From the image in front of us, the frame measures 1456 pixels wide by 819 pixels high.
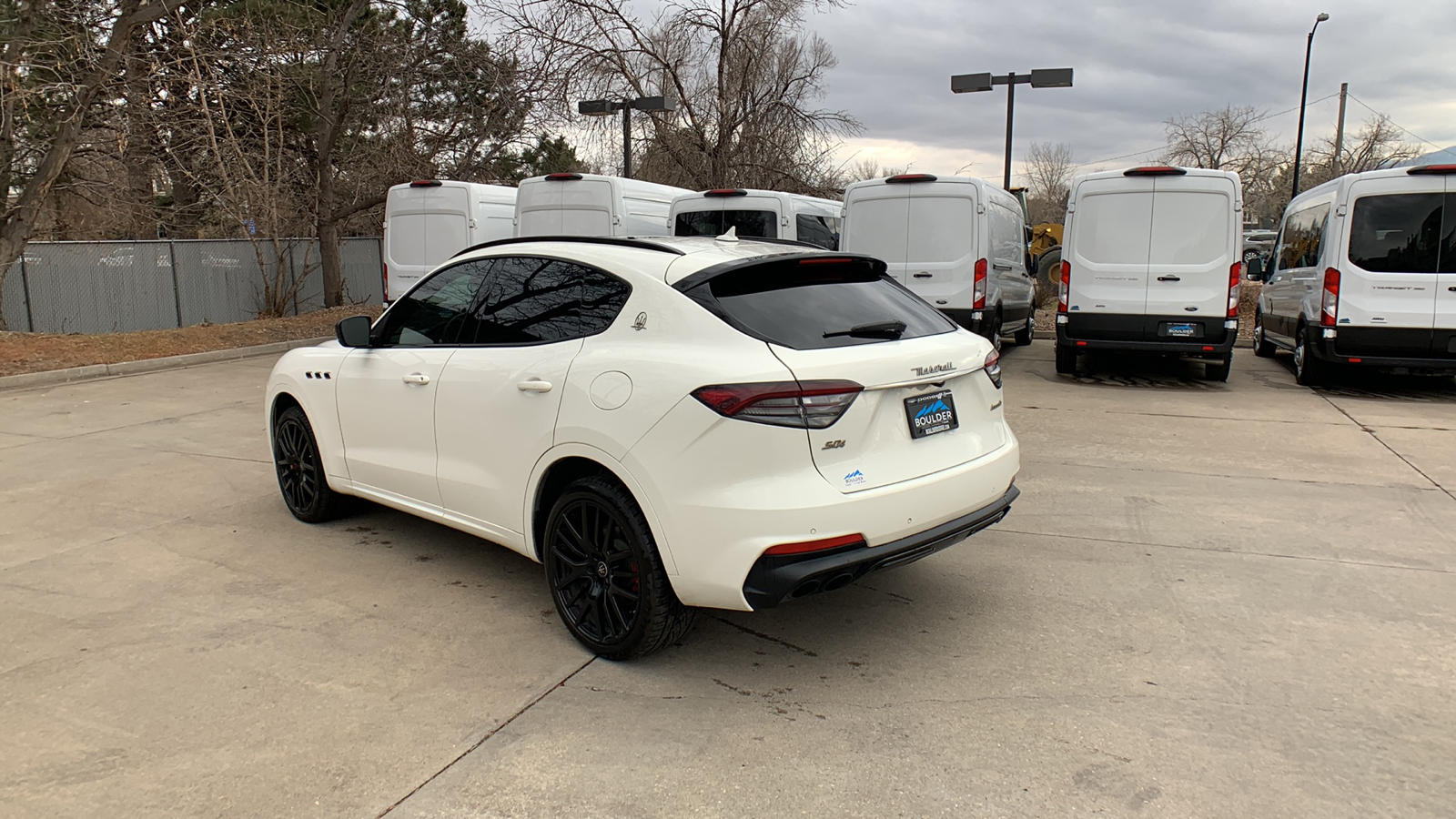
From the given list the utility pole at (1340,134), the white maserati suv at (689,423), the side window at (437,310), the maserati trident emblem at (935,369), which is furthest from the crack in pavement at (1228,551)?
the utility pole at (1340,134)

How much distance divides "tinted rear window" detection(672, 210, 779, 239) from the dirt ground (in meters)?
4.79

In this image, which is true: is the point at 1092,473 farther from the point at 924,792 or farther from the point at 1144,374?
the point at 1144,374

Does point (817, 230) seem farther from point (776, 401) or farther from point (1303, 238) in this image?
point (776, 401)

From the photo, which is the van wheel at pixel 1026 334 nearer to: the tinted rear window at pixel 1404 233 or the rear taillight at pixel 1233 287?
the rear taillight at pixel 1233 287

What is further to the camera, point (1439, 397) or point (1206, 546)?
point (1439, 397)

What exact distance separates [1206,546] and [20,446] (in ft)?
30.0

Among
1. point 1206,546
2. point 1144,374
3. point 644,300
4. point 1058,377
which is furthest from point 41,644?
point 1144,374

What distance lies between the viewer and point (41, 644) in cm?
405

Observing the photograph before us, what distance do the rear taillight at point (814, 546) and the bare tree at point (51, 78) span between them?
530 inches

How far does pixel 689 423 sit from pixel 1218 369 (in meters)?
11.1

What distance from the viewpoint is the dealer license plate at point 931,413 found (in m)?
3.70

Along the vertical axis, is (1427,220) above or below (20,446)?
above

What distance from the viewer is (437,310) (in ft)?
15.9

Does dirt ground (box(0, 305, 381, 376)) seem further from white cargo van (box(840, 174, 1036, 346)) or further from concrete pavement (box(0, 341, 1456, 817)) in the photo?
concrete pavement (box(0, 341, 1456, 817))
